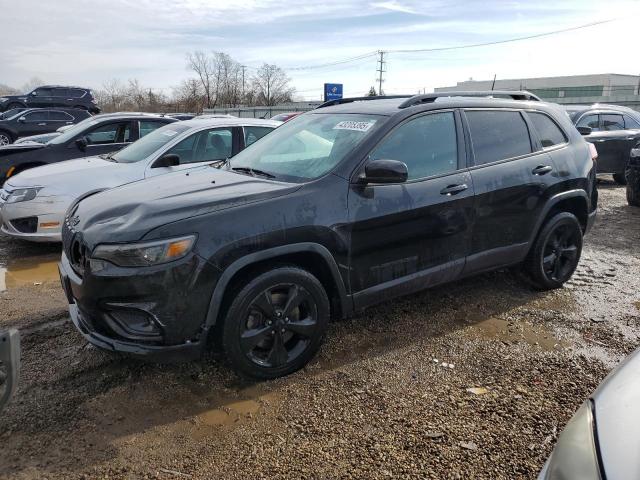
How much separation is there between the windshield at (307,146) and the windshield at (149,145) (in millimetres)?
2500

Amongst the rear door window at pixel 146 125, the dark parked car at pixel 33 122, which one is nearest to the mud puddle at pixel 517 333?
the rear door window at pixel 146 125

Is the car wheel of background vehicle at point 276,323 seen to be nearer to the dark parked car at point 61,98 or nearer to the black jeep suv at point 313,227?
the black jeep suv at point 313,227

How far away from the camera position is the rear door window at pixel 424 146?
12.0 ft

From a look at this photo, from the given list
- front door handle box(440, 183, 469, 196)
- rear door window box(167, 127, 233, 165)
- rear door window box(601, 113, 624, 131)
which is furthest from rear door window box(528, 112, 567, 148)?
rear door window box(601, 113, 624, 131)

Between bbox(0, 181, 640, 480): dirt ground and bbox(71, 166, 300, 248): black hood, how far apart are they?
1.02m

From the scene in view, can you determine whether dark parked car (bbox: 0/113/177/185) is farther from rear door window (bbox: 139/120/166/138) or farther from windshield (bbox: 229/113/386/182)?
windshield (bbox: 229/113/386/182)

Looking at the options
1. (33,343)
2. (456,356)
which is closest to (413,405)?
(456,356)

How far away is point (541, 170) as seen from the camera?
14.6 feet

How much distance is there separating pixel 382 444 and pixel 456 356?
1190 millimetres

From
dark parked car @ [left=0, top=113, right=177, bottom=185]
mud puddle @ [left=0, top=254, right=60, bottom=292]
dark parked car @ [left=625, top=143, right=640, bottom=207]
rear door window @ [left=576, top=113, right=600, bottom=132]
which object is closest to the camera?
mud puddle @ [left=0, top=254, right=60, bottom=292]

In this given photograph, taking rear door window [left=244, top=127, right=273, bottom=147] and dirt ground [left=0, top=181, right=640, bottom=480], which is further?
rear door window [left=244, top=127, right=273, bottom=147]

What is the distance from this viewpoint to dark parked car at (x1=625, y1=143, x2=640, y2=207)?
28.1 ft

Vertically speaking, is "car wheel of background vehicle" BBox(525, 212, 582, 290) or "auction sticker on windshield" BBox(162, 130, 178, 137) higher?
"auction sticker on windshield" BBox(162, 130, 178, 137)

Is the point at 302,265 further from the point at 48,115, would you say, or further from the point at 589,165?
the point at 48,115
